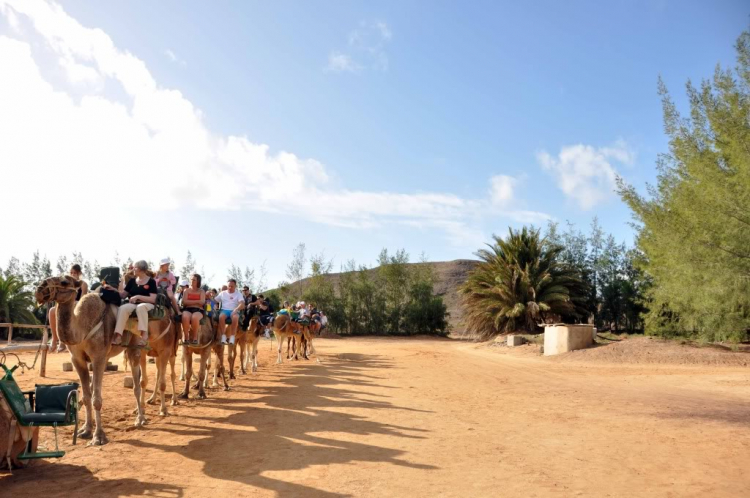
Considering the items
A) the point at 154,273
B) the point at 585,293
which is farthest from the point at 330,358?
the point at 585,293

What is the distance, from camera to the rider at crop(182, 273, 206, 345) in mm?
11172

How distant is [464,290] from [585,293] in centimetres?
860

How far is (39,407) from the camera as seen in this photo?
21.8 ft

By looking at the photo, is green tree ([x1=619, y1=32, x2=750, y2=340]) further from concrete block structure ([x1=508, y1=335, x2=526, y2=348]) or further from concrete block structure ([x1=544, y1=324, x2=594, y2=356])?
concrete block structure ([x1=508, y1=335, x2=526, y2=348])

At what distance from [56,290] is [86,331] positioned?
31.4 inches

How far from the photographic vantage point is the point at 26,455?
6.07 m

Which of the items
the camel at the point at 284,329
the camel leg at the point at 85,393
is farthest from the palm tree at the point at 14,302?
the camel leg at the point at 85,393

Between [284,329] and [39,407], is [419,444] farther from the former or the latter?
[284,329]

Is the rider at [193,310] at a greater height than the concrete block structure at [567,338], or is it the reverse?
the rider at [193,310]

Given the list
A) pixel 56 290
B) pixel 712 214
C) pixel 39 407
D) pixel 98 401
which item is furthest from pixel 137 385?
pixel 712 214

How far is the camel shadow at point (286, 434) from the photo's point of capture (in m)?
6.45

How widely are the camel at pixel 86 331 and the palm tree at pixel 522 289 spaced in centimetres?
2751

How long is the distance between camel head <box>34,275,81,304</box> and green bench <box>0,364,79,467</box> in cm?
102

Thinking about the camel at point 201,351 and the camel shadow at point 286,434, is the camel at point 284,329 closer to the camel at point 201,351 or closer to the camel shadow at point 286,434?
the camel shadow at point 286,434
